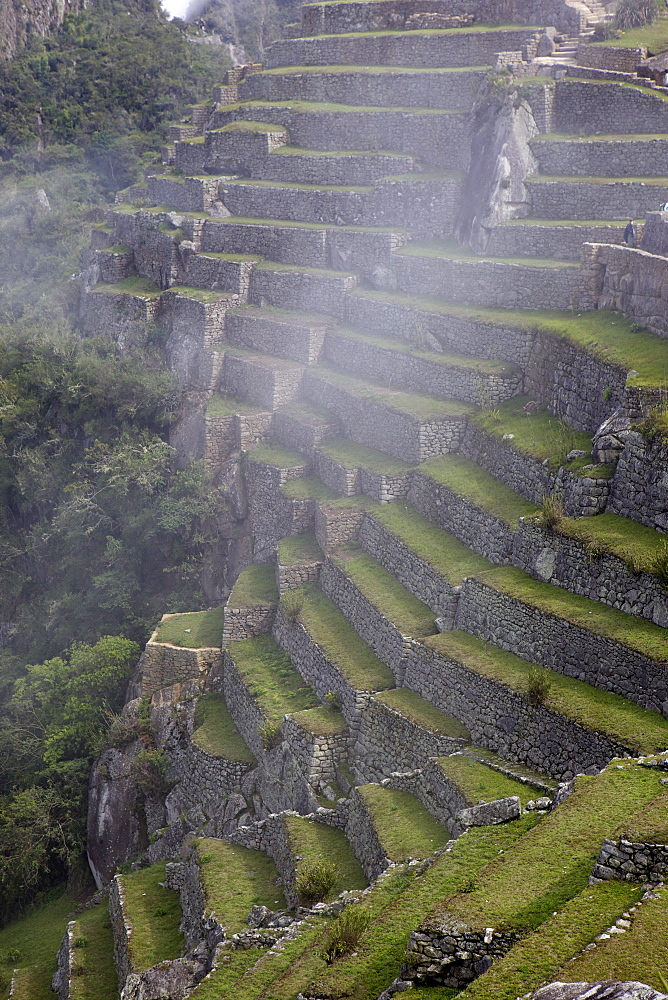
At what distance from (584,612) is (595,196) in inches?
456

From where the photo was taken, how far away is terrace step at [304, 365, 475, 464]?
70.4 feet

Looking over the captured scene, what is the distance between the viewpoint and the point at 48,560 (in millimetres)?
29828

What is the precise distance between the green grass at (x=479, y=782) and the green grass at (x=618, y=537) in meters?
3.09

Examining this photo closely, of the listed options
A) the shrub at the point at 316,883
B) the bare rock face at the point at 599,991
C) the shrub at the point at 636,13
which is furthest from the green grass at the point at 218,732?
the shrub at the point at 636,13

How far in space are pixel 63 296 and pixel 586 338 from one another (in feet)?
73.1

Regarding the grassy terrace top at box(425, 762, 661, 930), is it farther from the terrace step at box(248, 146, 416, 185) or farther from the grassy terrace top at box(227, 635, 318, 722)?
the terrace step at box(248, 146, 416, 185)

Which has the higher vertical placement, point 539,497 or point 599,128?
point 599,128

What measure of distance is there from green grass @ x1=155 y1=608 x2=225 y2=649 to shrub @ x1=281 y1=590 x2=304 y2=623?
2279 mm

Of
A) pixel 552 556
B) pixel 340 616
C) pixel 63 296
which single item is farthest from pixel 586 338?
pixel 63 296

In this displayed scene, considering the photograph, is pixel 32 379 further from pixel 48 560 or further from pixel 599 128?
pixel 599 128

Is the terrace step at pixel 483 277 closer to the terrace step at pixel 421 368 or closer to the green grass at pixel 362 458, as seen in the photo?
the terrace step at pixel 421 368

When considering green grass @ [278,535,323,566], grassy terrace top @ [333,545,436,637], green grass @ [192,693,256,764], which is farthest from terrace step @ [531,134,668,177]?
green grass @ [192,693,256,764]

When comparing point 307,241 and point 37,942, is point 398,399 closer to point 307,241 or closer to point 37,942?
point 307,241

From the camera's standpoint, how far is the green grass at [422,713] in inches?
634
